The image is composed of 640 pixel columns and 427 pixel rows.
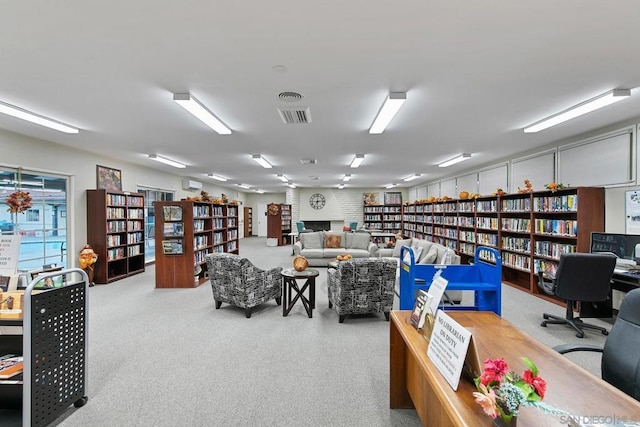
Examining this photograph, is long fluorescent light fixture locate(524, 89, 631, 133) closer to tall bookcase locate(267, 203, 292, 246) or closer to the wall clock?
tall bookcase locate(267, 203, 292, 246)

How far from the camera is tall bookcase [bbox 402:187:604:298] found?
14.7 feet

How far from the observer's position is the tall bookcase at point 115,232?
611 cm

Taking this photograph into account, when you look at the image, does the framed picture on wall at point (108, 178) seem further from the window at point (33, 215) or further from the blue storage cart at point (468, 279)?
the blue storage cart at point (468, 279)

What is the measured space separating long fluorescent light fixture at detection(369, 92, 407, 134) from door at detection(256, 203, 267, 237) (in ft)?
42.8

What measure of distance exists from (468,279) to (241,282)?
9.28 feet

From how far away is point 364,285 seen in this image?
12.6 ft

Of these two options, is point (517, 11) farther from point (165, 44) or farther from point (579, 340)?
point (579, 340)

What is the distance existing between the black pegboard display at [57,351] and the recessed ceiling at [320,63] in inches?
74.5

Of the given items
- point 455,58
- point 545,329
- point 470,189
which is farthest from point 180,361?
point 470,189

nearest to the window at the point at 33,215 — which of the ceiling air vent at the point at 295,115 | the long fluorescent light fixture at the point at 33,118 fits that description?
the long fluorescent light fixture at the point at 33,118

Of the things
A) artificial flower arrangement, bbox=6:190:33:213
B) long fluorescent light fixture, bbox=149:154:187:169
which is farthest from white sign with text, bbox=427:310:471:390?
long fluorescent light fixture, bbox=149:154:187:169

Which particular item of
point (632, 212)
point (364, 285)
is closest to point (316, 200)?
point (364, 285)

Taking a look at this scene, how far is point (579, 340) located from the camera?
342 centimetres

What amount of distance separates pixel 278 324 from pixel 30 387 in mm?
2398
